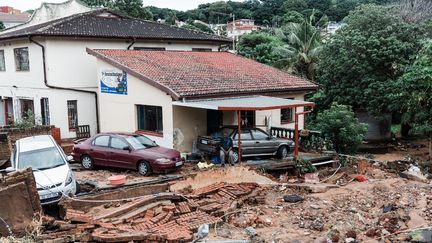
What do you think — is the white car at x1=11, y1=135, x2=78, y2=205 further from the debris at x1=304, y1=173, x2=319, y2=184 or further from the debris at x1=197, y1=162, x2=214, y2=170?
the debris at x1=304, y1=173, x2=319, y2=184

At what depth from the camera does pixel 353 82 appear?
2630 centimetres

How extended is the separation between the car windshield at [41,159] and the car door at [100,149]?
3.02m

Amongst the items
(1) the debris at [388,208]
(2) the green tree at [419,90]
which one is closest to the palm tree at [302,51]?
(2) the green tree at [419,90]

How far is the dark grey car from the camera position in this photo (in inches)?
712

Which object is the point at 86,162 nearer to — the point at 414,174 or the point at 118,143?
the point at 118,143

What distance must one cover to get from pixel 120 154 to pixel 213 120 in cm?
519

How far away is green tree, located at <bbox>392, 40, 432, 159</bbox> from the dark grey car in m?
7.63

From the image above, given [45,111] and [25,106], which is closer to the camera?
[45,111]

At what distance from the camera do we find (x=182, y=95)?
18109 mm

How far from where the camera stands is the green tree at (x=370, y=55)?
24.7m

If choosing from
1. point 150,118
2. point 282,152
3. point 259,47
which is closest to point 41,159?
point 150,118

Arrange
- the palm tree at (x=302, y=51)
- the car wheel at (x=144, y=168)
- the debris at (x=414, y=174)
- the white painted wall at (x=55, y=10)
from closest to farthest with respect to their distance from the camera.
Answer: the car wheel at (x=144, y=168), the debris at (x=414, y=174), the white painted wall at (x=55, y=10), the palm tree at (x=302, y=51)

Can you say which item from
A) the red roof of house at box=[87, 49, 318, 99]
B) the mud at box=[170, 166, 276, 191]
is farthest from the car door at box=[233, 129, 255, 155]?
the red roof of house at box=[87, 49, 318, 99]

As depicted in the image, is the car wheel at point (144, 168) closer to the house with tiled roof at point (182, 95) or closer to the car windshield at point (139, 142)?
the car windshield at point (139, 142)
